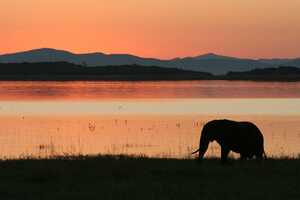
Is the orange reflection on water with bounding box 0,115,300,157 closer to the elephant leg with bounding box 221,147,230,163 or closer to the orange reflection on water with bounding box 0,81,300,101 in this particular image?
the elephant leg with bounding box 221,147,230,163

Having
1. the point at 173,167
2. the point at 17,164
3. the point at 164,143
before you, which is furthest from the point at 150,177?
the point at 164,143

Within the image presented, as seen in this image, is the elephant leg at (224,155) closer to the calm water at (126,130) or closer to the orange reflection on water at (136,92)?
the calm water at (126,130)

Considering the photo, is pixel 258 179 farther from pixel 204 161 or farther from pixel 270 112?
pixel 270 112

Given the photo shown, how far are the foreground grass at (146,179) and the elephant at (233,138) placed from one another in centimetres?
48

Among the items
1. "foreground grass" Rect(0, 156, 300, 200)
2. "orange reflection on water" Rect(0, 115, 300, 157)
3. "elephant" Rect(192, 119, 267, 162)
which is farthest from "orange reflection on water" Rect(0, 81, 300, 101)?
"foreground grass" Rect(0, 156, 300, 200)

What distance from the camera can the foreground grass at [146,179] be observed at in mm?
11320

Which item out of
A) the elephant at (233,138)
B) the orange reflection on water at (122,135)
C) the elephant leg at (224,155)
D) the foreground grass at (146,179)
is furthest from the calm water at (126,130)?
the foreground grass at (146,179)

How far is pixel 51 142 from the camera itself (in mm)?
25781

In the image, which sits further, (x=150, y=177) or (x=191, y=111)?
(x=191, y=111)

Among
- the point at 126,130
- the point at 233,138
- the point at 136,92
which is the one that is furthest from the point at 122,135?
the point at 136,92

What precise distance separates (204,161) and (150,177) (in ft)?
10.8

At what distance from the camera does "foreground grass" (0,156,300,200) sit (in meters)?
11.3

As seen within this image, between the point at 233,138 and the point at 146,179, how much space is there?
13.3ft

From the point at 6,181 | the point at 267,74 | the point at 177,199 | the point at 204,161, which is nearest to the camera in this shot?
the point at 177,199
